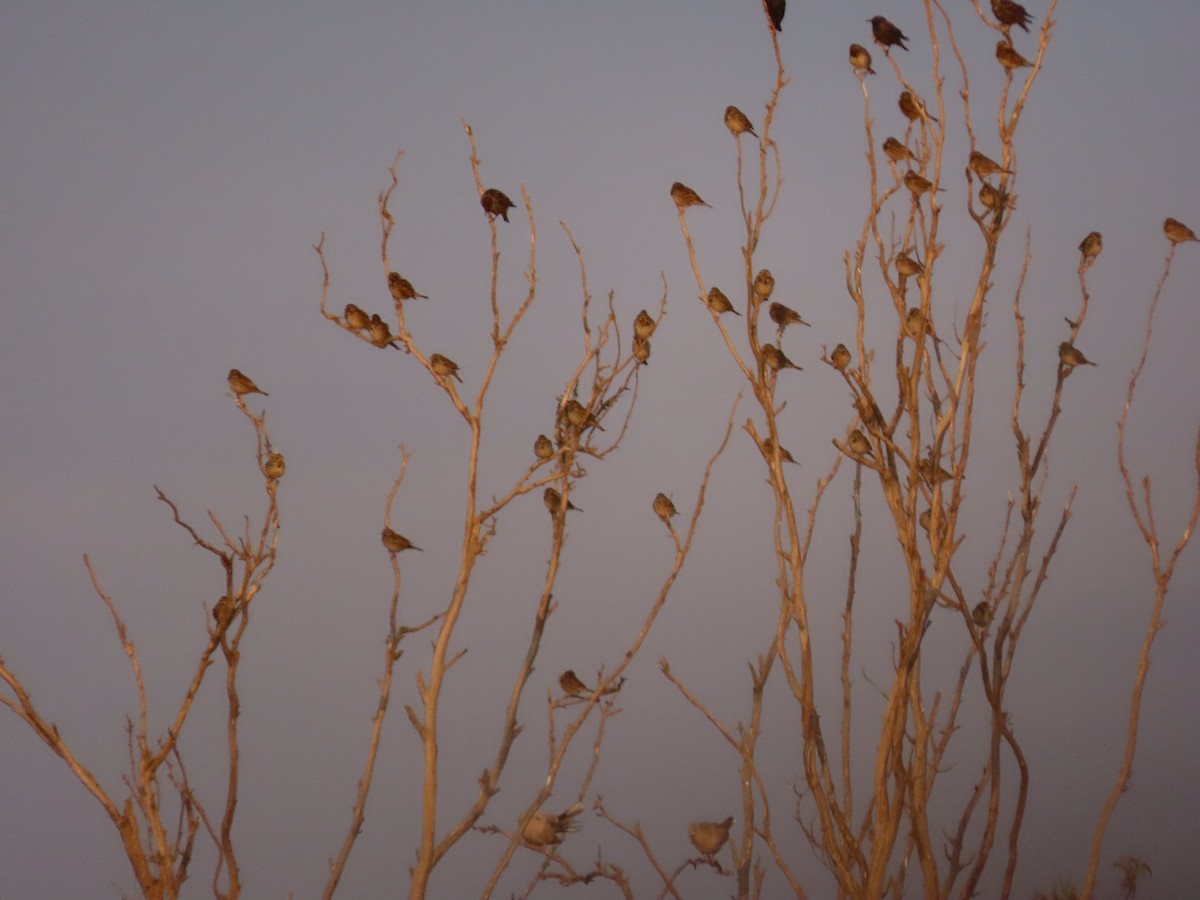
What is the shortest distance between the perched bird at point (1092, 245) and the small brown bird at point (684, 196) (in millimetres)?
769

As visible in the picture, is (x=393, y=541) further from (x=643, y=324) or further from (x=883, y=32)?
(x=883, y=32)

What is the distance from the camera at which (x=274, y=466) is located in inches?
94.3

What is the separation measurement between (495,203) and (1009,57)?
3.20ft

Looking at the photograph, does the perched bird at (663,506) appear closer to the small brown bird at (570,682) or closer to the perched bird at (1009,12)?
the small brown bird at (570,682)

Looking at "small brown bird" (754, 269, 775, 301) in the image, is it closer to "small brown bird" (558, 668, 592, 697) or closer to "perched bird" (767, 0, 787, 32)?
"perched bird" (767, 0, 787, 32)

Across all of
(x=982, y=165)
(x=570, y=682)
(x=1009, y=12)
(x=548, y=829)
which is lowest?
(x=548, y=829)

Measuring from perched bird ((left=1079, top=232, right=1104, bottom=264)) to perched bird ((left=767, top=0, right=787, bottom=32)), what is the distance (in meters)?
0.80

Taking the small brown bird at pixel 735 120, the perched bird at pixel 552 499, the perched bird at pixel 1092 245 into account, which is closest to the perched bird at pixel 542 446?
the perched bird at pixel 552 499

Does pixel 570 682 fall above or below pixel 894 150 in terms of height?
below

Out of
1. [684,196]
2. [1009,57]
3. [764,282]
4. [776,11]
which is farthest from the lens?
[684,196]

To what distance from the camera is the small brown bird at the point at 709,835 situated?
102 inches

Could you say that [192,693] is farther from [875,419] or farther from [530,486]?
[875,419]

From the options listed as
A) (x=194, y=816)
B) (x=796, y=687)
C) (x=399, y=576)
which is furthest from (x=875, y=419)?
(x=194, y=816)

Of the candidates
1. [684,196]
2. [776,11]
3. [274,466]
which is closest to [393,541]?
[274,466]
